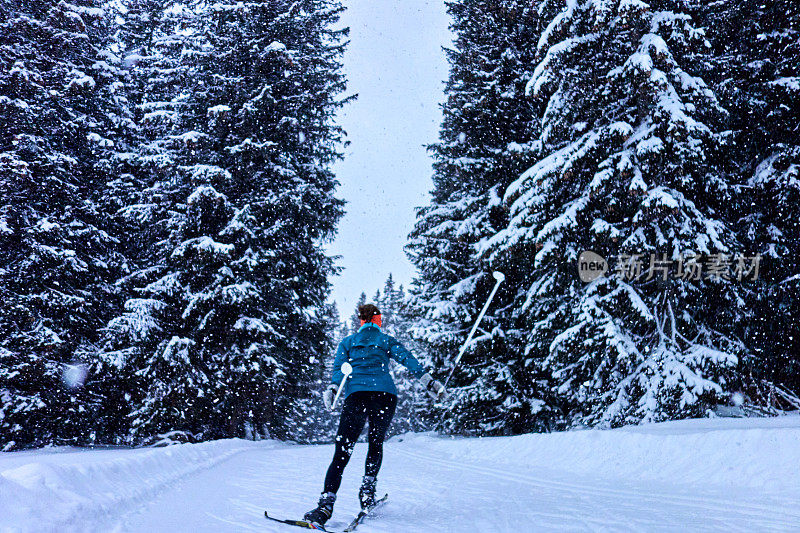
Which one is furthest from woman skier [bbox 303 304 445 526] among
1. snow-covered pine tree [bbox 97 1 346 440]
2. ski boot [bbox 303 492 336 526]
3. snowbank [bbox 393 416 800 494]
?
snow-covered pine tree [bbox 97 1 346 440]

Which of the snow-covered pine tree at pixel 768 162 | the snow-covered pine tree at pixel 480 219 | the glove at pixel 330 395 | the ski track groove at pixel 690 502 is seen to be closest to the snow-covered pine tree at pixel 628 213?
the snow-covered pine tree at pixel 768 162

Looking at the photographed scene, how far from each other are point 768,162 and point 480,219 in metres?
6.61

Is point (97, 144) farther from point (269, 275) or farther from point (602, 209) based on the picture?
point (602, 209)

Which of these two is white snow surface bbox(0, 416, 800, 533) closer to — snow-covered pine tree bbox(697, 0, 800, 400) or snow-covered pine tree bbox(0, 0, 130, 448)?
snow-covered pine tree bbox(697, 0, 800, 400)

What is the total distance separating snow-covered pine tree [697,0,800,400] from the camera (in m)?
10.9

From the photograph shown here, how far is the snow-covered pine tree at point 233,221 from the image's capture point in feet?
49.7

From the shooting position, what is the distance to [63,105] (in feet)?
56.7

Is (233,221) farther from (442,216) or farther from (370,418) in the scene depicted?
(370,418)

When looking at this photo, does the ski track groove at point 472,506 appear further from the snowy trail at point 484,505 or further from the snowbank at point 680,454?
the snowbank at point 680,454

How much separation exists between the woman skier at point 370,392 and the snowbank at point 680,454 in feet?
11.3

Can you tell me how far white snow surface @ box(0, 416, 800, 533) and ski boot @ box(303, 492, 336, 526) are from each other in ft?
0.65

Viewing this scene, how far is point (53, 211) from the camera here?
626 inches

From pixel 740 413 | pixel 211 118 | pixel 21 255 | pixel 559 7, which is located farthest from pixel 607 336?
pixel 21 255

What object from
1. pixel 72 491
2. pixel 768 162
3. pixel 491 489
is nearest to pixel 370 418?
pixel 491 489
